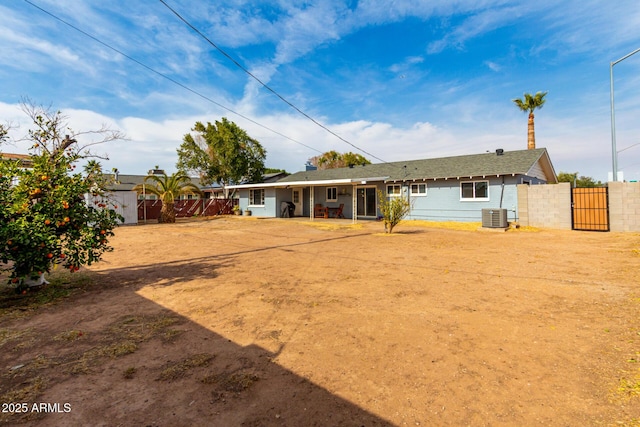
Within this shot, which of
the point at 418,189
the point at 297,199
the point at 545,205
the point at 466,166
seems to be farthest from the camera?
the point at 297,199

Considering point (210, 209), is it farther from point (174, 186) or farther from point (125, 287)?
point (125, 287)

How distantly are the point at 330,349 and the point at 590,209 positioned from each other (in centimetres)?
1535

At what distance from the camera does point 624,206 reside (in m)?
12.2

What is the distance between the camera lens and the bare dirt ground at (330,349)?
2.28m

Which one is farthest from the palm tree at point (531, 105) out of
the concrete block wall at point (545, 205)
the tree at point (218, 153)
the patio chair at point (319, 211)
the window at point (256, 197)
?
the tree at point (218, 153)

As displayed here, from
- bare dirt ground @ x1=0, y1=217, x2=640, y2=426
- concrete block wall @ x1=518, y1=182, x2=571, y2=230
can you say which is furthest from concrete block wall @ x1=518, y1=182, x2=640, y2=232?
bare dirt ground @ x1=0, y1=217, x2=640, y2=426

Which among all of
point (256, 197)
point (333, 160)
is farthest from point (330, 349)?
point (333, 160)

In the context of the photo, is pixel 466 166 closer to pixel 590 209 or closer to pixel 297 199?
pixel 590 209

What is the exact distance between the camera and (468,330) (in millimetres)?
3613

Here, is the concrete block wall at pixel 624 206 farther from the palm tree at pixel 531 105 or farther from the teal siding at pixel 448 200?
the palm tree at pixel 531 105

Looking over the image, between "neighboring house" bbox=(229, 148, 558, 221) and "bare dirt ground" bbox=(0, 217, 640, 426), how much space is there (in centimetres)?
1052

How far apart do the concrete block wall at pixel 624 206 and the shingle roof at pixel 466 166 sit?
11.5 ft

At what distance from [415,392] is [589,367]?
175cm

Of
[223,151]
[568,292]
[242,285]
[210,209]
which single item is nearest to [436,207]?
[568,292]
